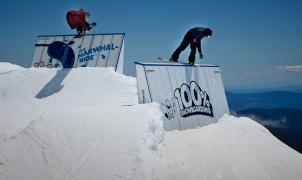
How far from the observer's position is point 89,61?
1523 cm

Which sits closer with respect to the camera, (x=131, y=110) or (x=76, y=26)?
(x=131, y=110)

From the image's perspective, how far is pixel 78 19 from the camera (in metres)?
12.7

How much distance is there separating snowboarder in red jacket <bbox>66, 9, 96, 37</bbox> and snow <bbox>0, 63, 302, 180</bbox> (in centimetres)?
444

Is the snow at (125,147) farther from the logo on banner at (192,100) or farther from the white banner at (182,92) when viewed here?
the logo on banner at (192,100)

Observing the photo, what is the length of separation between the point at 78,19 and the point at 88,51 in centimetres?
282

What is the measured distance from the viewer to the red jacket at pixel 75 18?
1241 cm

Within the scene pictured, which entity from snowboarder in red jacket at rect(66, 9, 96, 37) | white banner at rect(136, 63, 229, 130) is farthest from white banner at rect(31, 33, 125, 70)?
white banner at rect(136, 63, 229, 130)

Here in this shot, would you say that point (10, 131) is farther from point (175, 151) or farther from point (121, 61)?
point (121, 61)

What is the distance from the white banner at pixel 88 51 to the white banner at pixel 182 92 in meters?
5.63

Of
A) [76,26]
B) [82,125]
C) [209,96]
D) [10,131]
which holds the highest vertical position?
[76,26]

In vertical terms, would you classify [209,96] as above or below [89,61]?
below

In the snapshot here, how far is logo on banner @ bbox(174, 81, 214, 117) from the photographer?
9.28m

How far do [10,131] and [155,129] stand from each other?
4156 millimetres

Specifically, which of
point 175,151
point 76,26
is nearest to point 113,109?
point 175,151
